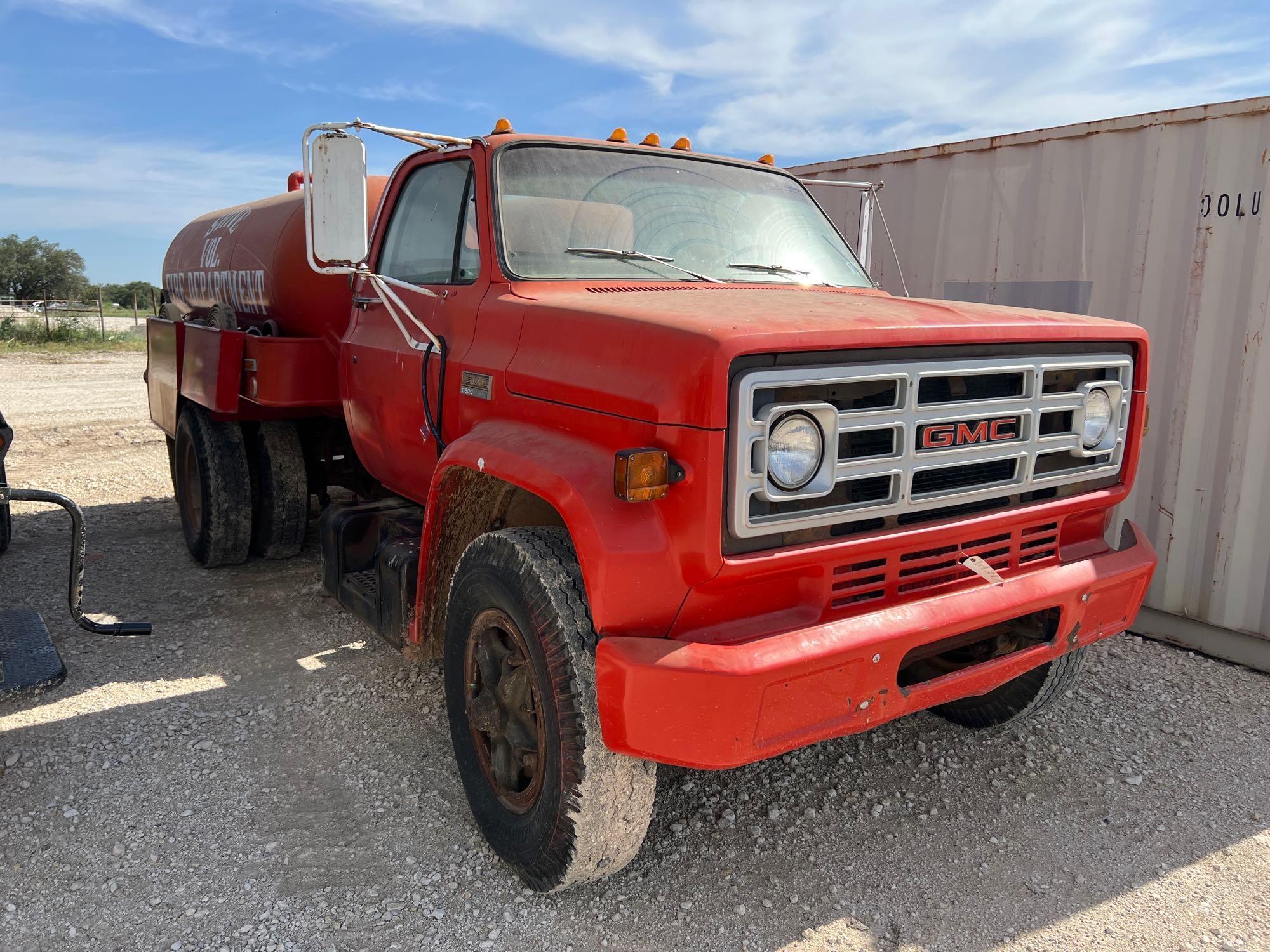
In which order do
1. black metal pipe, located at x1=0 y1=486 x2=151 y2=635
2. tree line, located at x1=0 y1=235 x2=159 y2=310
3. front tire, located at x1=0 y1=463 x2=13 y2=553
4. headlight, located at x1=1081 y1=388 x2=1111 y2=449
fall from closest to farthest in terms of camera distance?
headlight, located at x1=1081 y1=388 x2=1111 y2=449
black metal pipe, located at x1=0 y1=486 x2=151 y2=635
front tire, located at x1=0 y1=463 x2=13 y2=553
tree line, located at x1=0 y1=235 x2=159 y2=310

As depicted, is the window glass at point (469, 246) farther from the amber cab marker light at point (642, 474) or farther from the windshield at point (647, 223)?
the amber cab marker light at point (642, 474)

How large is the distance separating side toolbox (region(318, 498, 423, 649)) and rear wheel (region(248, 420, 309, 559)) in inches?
53.7

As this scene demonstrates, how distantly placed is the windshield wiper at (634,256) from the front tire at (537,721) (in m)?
1.07

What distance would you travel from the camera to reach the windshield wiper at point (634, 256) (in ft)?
10.9

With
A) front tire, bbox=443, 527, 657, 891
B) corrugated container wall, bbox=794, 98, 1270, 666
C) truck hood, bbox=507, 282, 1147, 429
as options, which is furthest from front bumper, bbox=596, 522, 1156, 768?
corrugated container wall, bbox=794, 98, 1270, 666

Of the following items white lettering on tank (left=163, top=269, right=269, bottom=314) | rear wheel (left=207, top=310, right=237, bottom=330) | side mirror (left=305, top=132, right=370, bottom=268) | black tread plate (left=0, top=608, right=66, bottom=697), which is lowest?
black tread plate (left=0, top=608, right=66, bottom=697)

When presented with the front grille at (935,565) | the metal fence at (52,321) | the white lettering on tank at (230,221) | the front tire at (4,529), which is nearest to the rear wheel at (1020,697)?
the front grille at (935,565)

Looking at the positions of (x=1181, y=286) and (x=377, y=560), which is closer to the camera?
(x=377, y=560)

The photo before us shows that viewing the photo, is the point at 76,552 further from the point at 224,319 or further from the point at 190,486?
the point at 190,486

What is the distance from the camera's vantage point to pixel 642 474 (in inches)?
90.0

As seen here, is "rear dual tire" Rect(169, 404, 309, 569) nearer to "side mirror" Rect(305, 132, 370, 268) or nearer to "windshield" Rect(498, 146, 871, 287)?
"side mirror" Rect(305, 132, 370, 268)

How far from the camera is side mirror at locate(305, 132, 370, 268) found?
10.3 feet

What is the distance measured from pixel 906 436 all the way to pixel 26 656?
3.06 metres

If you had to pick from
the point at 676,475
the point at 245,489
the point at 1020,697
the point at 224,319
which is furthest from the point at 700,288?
the point at 245,489
